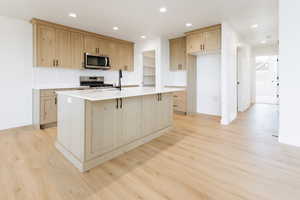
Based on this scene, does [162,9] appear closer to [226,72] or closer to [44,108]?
[226,72]

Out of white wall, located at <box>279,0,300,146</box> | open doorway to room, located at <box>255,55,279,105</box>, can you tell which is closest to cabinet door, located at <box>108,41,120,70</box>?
white wall, located at <box>279,0,300,146</box>

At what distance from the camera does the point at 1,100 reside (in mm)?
3545

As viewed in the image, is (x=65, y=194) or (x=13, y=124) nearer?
(x=65, y=194)

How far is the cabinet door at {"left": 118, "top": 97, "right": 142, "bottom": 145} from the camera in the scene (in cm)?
239

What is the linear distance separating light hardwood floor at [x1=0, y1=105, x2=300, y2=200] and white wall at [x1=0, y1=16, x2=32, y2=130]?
1034mm

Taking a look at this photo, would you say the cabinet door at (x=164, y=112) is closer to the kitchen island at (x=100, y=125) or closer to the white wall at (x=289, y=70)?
the kitchen island at (x=100, y=125)

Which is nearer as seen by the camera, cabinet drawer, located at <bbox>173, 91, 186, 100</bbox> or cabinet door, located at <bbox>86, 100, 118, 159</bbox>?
cabinet door, located at <bbox>86, 100, 118, 159</bbox>

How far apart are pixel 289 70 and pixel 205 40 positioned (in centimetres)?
218

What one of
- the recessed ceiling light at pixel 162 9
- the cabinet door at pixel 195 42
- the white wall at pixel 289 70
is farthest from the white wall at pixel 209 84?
the recessed ceiling light at pixel 162 9

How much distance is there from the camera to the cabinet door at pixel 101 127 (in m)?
1.96

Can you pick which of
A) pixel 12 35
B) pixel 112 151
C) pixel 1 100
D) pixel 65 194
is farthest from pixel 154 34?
pixel 65 194

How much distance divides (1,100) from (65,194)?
11.1ft

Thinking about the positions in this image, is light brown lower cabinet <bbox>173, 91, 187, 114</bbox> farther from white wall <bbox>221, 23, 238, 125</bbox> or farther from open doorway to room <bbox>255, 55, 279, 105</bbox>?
open doorway to room <bbox>255, 55, 279, 105</bbox>

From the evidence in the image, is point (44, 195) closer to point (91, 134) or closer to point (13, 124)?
point (91, 134)
